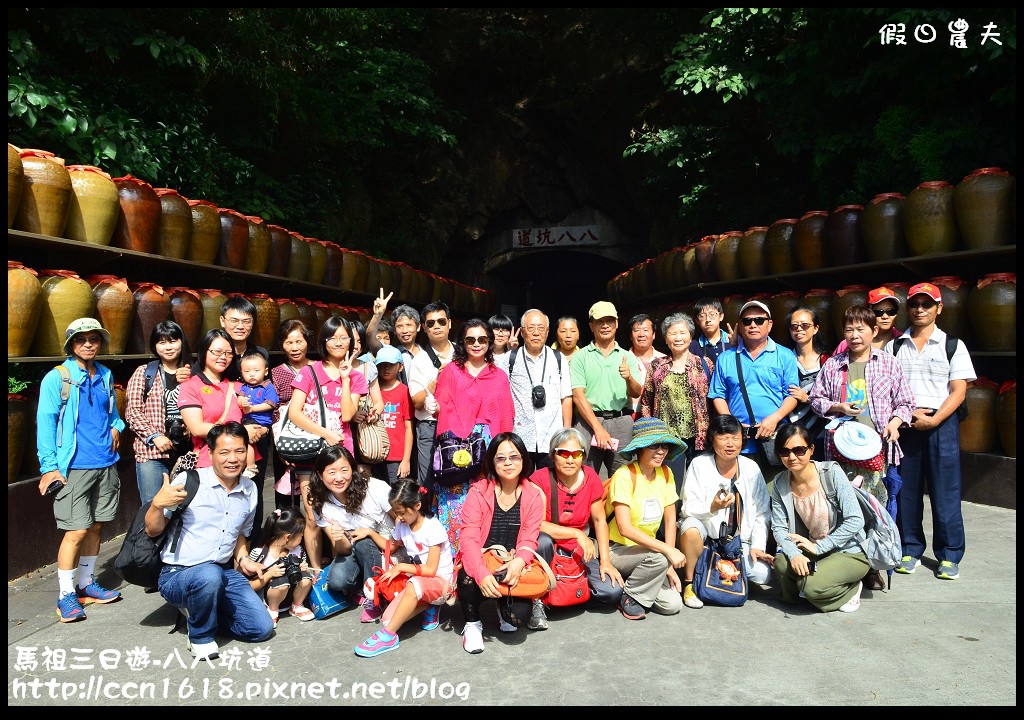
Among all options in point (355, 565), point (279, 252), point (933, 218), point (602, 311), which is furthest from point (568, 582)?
point (279, 252)

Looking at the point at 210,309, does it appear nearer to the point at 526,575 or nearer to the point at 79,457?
the point at 79,457

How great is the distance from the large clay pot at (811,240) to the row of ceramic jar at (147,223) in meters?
5.20

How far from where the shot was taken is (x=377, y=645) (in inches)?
118

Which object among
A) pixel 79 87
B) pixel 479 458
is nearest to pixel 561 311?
pixel 79 87

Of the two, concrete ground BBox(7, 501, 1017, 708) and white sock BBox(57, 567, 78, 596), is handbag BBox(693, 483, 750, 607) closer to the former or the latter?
concrete ground BBox(7, 501, 1017, 708)

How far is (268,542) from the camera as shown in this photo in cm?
344

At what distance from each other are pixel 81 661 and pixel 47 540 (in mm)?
1612

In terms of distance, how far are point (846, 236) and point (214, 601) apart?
20.0 feet

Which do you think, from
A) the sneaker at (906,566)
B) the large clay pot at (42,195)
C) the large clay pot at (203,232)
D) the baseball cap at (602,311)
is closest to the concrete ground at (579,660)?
the sneaker at (906,566)

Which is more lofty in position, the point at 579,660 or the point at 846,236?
the point at 846,236

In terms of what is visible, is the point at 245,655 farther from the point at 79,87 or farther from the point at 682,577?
the point at 79,87

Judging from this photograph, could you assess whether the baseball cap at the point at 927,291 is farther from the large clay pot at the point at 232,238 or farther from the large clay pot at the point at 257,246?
the large clay pot at the point at 257,246

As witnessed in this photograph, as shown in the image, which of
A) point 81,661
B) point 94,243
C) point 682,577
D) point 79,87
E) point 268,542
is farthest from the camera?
point 79,87

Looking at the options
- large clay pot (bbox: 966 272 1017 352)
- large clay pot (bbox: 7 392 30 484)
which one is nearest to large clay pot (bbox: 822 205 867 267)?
large clay pot (bbox: 966 272 1017 352)
